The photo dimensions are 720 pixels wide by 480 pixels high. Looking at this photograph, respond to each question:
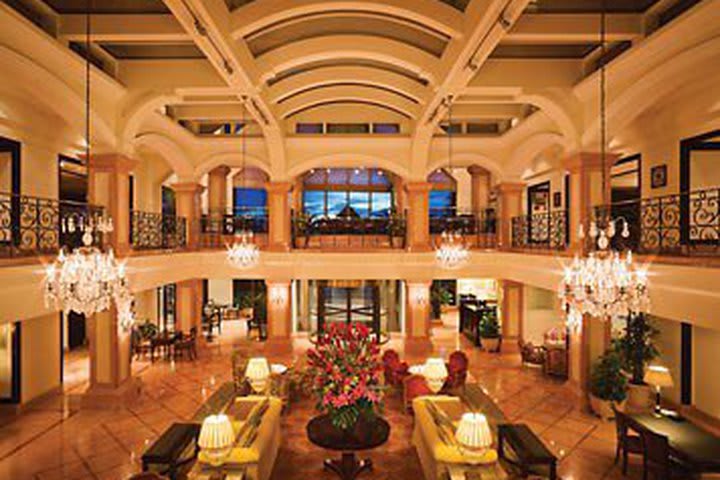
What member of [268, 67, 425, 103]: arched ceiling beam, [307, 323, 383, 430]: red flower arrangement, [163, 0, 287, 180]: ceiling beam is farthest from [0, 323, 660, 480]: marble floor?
[268, 67, 425, 103]: arched ceiling beam

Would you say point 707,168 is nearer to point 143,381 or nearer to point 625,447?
point 625,447

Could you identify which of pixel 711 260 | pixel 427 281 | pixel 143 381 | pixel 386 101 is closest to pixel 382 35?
pixel 386 101

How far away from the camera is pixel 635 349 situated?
8.27 meters

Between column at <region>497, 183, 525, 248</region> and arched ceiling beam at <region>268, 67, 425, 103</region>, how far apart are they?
17.3ft

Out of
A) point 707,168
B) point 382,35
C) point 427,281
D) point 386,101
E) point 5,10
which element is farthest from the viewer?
point 427,281

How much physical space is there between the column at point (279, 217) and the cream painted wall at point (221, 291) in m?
7.53

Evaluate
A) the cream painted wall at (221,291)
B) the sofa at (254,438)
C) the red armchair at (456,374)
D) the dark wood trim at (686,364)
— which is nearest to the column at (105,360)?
the sofa at (254,438)

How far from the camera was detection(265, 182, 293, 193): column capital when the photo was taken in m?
12.5

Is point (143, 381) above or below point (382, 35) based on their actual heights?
below

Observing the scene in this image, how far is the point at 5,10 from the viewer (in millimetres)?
5336

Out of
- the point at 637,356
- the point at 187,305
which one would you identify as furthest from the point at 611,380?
the point at 187,305

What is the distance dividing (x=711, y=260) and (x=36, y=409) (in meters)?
11.7

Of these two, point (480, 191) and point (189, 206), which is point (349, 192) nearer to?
point (480, 191)

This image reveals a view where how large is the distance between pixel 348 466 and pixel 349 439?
0.53 metres
